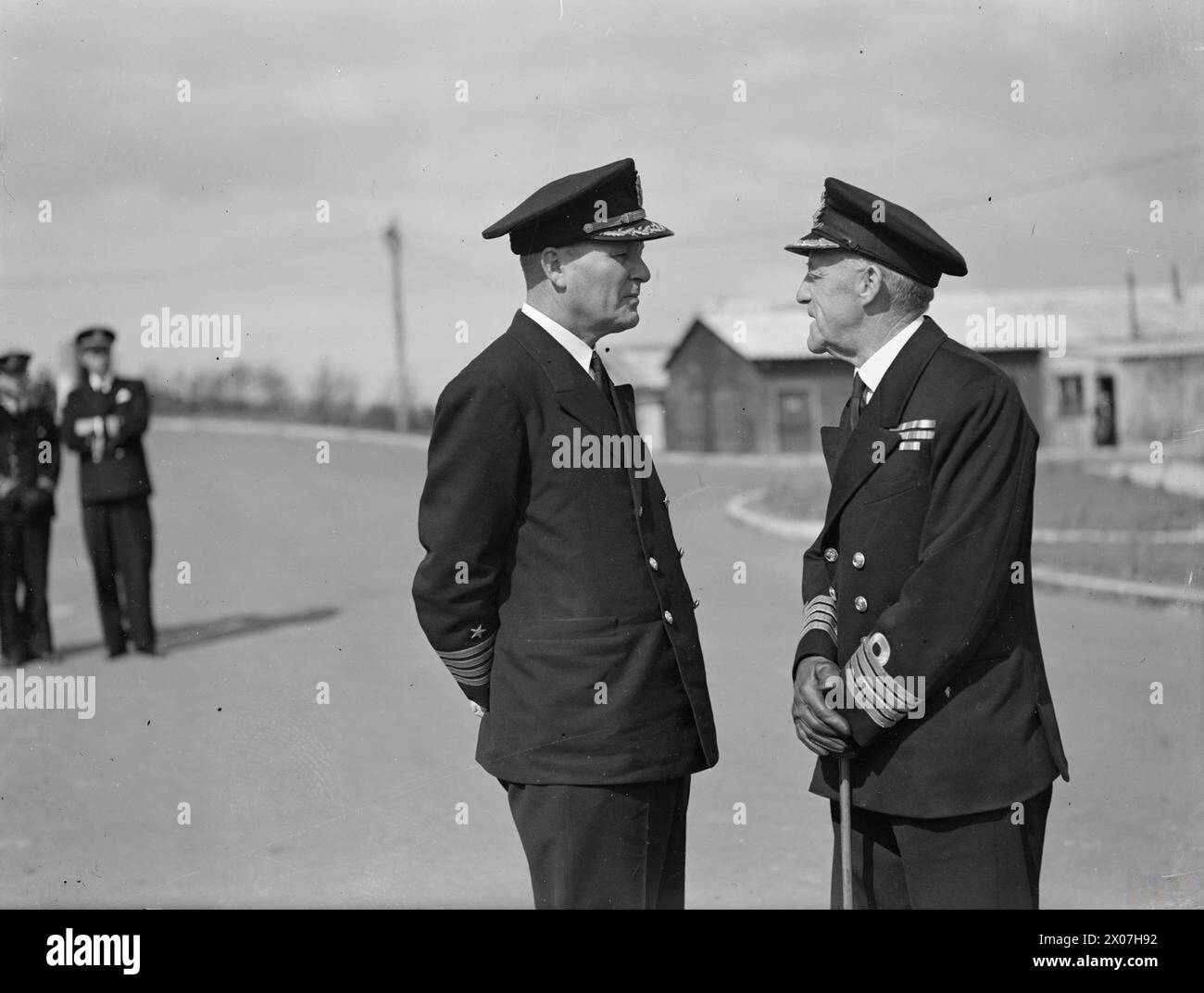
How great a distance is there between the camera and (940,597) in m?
2.80

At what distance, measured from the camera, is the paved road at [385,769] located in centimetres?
430

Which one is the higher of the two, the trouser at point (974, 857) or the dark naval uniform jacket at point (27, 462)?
the dark naval uniform jacket at point (27, 462)

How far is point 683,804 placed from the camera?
3.20 meters

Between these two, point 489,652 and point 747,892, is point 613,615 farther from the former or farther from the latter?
point 747,892

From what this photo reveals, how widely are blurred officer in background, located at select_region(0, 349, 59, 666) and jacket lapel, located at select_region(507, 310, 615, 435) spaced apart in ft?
20.3

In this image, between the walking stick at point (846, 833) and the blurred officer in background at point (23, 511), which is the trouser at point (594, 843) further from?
the blurred officer in background at point (23, 511)

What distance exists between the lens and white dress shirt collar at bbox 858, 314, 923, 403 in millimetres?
3046

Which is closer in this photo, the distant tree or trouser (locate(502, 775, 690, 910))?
trouser (locate(502, 775, 690, 910))

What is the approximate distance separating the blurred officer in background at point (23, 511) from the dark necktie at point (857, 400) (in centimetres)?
661

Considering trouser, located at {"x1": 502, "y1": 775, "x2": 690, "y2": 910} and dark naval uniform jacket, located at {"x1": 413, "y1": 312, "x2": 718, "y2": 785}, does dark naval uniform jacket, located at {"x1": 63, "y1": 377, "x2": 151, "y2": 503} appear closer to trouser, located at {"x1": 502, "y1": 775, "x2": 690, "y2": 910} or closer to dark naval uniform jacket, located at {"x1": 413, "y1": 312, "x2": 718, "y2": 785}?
dark naval uniform jacket, located at {"x1": 413, "y1": 312, "x2": 718, "y2": 785}

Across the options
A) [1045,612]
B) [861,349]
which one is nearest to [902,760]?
[861,349]

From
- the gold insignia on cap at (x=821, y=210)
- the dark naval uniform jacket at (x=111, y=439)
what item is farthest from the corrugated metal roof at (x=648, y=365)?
the gold insignia on cap at (x=821, y=210)

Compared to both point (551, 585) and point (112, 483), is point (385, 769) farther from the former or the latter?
point (112, 483)

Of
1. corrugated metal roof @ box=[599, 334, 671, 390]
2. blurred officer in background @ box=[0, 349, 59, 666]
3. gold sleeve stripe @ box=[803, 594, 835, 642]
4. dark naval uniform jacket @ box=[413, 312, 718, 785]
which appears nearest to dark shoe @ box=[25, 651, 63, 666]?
blurred officer in background @ box=[0, 349, 59, 666]
